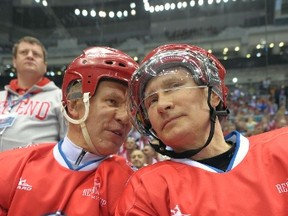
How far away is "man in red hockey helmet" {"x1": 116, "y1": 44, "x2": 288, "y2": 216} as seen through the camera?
0.97m

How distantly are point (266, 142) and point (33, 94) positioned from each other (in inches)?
55.6

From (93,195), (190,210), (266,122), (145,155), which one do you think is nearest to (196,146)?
(190,210)

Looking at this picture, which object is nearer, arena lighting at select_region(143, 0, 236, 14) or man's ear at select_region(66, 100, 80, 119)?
man's ear at select_region(66, 100, 80, 119)

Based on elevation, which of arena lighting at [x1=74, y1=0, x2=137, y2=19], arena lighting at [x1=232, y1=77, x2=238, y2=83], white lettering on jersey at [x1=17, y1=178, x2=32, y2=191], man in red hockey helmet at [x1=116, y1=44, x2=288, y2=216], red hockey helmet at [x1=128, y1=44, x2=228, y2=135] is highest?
arena lighting at [x1=74, y1=0, x2=137, y2=19]

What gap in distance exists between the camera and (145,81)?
1.16 metres

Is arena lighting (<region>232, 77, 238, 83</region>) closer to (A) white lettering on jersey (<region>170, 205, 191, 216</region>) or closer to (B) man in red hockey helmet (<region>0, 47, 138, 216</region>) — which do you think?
(B) man in red hockey helmet (<region>0, 47, 138, 216</region>)

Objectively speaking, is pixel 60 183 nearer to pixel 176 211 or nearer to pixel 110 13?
pixel 176 211

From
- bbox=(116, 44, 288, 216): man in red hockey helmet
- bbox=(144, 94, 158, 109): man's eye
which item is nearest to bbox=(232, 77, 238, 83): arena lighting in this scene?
bbox=(116, 44, 288, 216): man in red hockey helmet

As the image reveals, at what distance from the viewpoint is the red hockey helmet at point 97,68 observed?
4.09 feet

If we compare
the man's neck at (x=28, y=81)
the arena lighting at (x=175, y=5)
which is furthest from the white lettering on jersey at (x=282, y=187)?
the arena lighting at (x=175, y=5)

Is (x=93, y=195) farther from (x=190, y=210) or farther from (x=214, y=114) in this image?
(x=214, y=114)

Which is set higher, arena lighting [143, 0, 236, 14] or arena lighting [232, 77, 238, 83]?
arena lighting [143, 0, 236, 14]

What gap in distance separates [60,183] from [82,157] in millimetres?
116

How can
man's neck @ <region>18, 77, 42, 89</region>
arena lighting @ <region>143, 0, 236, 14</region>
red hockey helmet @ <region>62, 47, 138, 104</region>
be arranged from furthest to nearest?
1. arena lighting @ <region>143, 0, 236, 14</region>
2. man's neck @ <region>18, 77, 42, 89</region>
3. red hockey helmet @ <region>62, 47, 138, 104</region>
